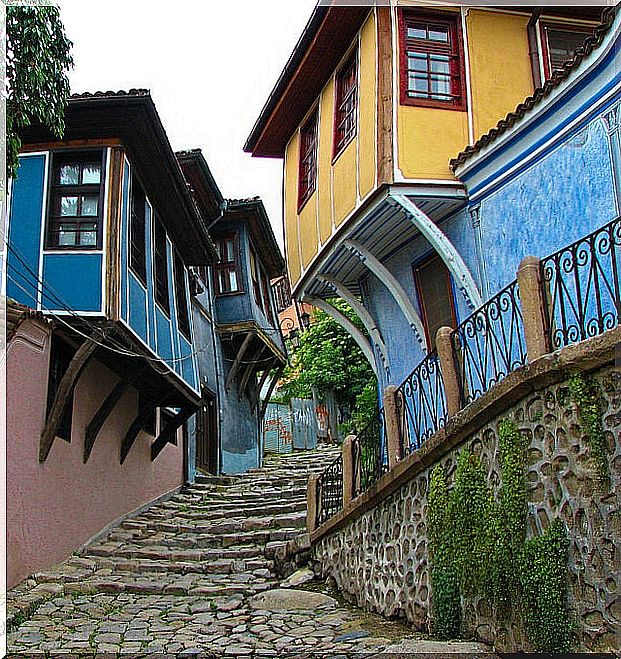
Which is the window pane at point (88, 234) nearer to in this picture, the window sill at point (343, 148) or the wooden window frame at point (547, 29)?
the window sill at point (343, 148)

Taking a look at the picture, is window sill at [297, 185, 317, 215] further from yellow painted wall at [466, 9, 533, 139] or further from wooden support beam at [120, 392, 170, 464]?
wooden support beam at [120, 392, 170, 464]

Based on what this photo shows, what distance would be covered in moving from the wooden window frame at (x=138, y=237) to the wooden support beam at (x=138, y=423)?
2.61 m

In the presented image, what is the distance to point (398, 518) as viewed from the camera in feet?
23.2

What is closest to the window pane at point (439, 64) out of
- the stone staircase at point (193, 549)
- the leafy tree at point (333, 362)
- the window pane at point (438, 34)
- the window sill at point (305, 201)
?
the window pane at point (438, 34)

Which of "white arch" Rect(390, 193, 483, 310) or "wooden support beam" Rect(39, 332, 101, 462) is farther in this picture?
"wooden support beam" Rect(39, 332, 101, 462)

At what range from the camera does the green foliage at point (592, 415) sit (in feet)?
15.0

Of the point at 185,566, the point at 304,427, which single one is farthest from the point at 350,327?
the point at 304,427

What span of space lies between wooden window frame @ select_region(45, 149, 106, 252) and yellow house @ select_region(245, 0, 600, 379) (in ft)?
9.70

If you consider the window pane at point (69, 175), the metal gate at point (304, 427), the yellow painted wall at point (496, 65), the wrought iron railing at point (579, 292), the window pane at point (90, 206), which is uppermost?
the yellow painted wall at point (496, 65)

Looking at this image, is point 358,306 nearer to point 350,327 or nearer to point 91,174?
point 350,327

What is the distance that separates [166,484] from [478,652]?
33.6ft

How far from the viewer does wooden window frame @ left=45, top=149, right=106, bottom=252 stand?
30.8ft

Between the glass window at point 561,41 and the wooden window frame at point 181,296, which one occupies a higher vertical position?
the glass window at point 561,41

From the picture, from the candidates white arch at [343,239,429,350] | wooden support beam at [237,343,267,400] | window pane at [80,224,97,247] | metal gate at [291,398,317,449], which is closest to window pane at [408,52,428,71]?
white arch at [343,239,429,350]
